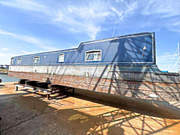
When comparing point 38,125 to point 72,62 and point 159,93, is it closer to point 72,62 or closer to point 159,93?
point 72,62

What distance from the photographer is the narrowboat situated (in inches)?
201

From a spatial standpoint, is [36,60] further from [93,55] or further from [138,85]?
[138,85]

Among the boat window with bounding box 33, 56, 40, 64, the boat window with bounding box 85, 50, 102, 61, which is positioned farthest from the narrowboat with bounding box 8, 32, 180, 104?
the boat window with bounding box 33, 56, 40, 64

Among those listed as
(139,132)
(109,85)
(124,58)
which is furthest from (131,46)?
(139,132)

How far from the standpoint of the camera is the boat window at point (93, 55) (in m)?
7.77

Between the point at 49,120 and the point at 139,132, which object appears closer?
the point at 139,132

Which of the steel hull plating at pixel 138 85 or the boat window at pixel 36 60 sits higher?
the boat window at pixel 36 60

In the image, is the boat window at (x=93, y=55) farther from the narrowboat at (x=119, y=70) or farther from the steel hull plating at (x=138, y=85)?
the steel hull plating at (x=138, y=85)

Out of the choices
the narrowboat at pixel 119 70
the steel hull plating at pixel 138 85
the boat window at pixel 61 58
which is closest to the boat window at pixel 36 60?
the narrowboat at pixel 119 70

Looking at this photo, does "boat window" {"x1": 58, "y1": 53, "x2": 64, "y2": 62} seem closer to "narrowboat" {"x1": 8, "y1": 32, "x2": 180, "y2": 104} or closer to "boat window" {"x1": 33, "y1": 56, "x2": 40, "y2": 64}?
"narrowboat" {"x1": 8, "y1": 32, "x2": 180, "y2": 104}

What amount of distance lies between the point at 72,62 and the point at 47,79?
4235 millimetres

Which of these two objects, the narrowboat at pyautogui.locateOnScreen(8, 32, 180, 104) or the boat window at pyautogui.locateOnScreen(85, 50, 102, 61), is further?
the boat window at pyautogui.locateOnScreen(85, 50, 102, 61)

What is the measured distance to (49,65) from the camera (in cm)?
1119

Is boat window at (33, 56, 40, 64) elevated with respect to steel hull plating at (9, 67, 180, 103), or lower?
elevated
